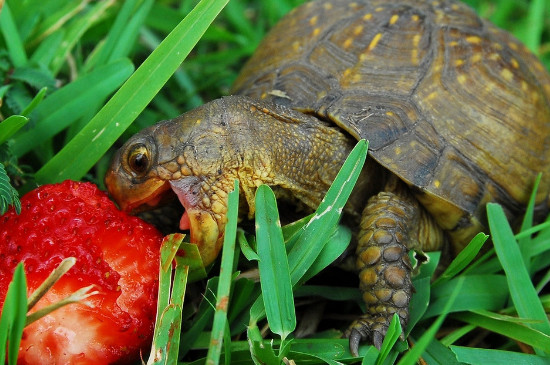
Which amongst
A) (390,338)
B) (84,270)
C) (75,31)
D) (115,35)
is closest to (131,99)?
(84,270)

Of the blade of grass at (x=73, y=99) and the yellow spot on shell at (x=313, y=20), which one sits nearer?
the blade of grass at (x=73, y=99)

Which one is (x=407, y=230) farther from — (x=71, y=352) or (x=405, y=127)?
(x=71, y=352)

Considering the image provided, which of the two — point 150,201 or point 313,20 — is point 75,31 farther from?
point 150,201

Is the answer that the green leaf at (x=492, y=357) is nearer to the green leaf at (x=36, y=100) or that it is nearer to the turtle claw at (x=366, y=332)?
the turtle claw at (x=366, y=332)

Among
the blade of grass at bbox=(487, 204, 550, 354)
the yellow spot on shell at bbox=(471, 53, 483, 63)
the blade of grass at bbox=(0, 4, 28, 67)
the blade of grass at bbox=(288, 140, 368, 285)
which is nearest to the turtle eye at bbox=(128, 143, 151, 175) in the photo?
the blade of grass at bbox=(288, 140, 368, 285)

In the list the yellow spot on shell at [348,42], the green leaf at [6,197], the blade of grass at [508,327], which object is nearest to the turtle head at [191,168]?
the green leaf at [6,197]

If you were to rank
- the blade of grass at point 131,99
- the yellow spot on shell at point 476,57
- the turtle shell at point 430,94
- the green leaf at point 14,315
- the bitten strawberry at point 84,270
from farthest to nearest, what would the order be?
1. the yellow spot on shell at point 476,57
2. the turtle shell at point 430,94
3. the blade of grass at point 131,99
4. the bitten strawberry at point 84,270
5. the green leaf at point 14,315

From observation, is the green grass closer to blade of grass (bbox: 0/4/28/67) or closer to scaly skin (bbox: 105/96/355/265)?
blade of grass (bbox: 0/4/28/67)
